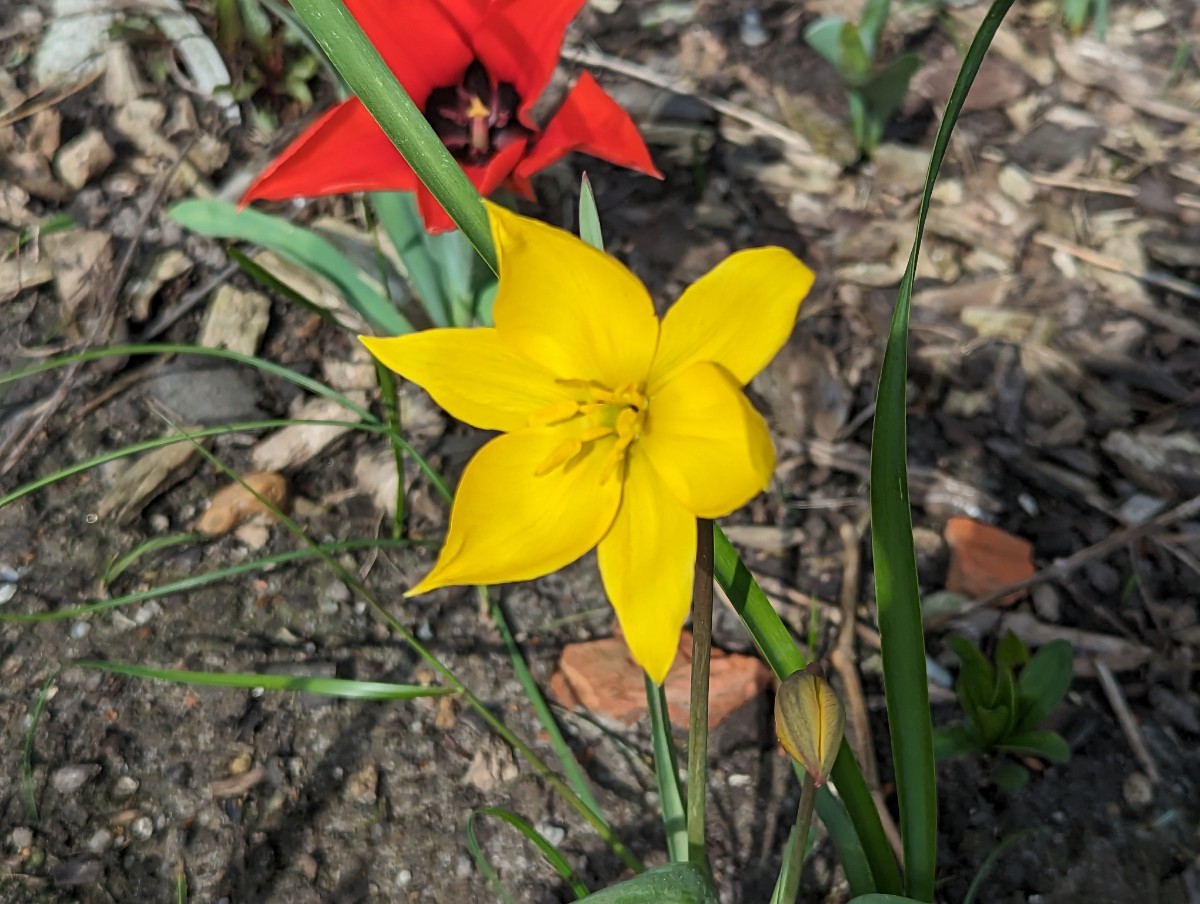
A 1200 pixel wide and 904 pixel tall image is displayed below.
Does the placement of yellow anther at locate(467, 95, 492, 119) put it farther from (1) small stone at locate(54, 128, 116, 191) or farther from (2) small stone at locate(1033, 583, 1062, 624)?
(2) small stone at locate(1033, 583, 1062, 624)

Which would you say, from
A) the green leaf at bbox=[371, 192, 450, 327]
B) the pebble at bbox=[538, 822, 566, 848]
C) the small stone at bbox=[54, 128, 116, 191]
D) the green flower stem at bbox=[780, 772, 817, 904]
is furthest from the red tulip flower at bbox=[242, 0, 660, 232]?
the small stone at bbox=[54, 128, 116, 191]

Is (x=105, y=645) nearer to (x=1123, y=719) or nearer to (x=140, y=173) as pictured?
(x=140, y=173)

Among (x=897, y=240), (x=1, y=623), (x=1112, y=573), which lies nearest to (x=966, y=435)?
(x=1112, y=573)

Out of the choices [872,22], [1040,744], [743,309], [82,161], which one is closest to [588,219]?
[743,309]

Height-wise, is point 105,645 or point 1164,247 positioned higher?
point 105,645

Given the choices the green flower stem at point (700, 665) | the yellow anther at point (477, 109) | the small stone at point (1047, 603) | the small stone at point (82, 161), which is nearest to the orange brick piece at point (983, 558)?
the small stone at point (1047, 603)
